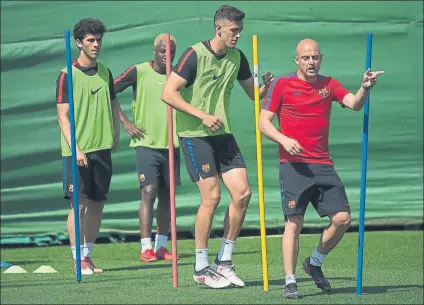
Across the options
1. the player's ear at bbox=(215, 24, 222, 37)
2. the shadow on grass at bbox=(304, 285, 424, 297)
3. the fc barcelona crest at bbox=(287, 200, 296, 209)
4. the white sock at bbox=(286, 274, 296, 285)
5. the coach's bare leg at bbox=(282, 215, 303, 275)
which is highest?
the player's ear at bbox=(215, 24, 222, 37)

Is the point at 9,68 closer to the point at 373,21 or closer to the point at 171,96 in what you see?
the point at 373,21

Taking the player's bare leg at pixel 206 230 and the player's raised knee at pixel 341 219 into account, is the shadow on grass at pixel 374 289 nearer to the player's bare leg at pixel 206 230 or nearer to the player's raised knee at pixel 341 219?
the player's raised knee at pixel 341 219

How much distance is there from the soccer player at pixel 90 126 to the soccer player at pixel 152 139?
1.28 metres

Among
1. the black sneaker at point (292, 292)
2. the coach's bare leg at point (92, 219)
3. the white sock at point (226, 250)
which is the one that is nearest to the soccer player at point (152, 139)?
the coach's bare leg at point (92, 219)

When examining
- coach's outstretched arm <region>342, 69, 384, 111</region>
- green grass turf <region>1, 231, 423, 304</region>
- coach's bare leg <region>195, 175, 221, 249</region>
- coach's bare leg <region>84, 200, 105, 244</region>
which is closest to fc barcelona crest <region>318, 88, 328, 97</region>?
coach's outstretched arm <region>342, 69, 384, 111</region>

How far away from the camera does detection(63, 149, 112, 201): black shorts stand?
950 centimetres

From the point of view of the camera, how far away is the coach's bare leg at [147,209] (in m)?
10.9

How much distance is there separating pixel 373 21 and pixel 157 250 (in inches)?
137

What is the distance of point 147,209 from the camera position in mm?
11023

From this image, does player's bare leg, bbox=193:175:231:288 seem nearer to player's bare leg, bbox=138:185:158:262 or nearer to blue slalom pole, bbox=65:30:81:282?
blue slalom pole, bbox=65:30:81:282

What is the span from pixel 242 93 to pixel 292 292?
5195 millimetres

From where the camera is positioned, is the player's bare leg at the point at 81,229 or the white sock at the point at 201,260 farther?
the player's bare leg at the point at 81,229

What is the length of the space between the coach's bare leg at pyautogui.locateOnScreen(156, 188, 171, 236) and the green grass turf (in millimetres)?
323

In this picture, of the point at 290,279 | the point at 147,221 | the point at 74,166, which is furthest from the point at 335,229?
the point at 147,221
